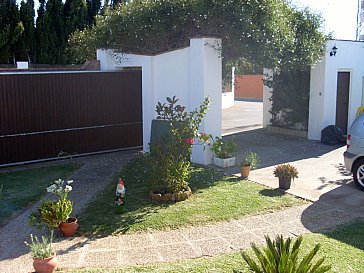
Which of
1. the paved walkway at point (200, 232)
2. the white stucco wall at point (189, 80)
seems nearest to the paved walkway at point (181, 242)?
the paved walkway at point (200, 232)

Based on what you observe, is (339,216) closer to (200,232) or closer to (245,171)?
(200,232)

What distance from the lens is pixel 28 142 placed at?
34.2 ft

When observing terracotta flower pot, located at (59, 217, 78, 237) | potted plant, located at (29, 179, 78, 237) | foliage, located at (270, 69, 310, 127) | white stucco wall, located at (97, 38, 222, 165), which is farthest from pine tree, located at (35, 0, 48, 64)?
terracotta flower pot, located at (59, 217, 78, 237)

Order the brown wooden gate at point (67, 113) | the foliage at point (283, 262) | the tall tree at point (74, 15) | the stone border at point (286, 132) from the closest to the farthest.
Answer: the foliage at point (283, 262)
the brown wooden gate at point (67, 113)
the stone border at point (286, 132)
the tall tree at point (74, 15)

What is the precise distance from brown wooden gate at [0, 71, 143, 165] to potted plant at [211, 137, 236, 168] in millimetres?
3355

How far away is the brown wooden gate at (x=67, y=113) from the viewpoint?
10164 mm

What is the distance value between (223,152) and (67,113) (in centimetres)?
430

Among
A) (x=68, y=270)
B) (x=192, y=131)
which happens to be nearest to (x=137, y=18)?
(x=192, y=131)

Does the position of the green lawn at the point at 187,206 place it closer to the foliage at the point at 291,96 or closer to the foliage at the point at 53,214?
the foliage at the point at 53,214

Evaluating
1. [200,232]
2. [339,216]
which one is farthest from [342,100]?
[200,232]

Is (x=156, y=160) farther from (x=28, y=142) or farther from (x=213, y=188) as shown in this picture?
(x=28, y=142)

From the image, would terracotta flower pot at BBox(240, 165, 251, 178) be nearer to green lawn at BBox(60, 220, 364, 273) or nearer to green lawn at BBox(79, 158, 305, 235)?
green lawn at BBox(79, 158, 305, 235)

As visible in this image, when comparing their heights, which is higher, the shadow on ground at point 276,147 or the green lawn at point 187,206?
the shadow on ground at point 276,147

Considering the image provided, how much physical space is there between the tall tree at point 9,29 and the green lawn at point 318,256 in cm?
1695
